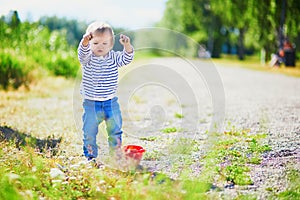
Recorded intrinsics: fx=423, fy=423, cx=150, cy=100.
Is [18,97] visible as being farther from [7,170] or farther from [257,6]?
[257,6]

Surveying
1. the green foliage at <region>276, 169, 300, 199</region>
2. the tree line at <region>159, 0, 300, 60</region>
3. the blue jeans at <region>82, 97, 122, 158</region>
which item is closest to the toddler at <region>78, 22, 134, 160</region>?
the blue jeans at <region>82, 97, 122, 158</region>

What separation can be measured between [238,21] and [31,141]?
30.6m

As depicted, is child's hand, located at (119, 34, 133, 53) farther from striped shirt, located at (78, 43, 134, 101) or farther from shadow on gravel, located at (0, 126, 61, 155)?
shadow on gravel, located at (0, 126, 61, 155)

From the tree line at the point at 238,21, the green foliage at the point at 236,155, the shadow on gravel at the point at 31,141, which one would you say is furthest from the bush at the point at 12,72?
the tree line at the point at 238,21

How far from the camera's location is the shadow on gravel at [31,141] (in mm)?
4590

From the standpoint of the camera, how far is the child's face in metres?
4.07

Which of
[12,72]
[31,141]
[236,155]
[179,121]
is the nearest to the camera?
[236,155]

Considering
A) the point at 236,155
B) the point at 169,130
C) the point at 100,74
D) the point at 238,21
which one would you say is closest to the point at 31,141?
the point at 100,74

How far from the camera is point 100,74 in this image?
423 centimetres

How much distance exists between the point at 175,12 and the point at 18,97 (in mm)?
47635

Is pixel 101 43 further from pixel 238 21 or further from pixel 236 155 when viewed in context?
pixel 238 21

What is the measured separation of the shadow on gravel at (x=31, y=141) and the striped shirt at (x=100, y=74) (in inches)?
31.1

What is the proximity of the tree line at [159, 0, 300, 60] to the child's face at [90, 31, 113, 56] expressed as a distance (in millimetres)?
20760

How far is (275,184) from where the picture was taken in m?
3.47
